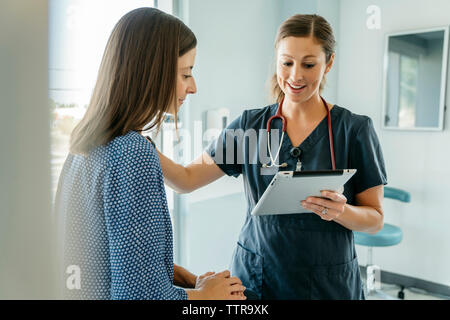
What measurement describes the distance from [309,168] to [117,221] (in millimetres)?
618

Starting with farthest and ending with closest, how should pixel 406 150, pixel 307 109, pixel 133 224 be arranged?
pixel 406 150, pixel 307 109, pixel 133 224

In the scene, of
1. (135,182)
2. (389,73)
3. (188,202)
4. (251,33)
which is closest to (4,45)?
(135,182)

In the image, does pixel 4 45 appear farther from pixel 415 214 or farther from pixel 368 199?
pixel 415 214

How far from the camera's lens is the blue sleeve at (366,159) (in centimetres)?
100

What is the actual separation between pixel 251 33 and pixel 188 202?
3.35 ft

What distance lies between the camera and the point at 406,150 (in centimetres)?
244

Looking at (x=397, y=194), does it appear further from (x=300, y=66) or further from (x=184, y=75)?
(x=184, y=75)

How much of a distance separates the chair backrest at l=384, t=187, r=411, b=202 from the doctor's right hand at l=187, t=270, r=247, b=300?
6.10 feet

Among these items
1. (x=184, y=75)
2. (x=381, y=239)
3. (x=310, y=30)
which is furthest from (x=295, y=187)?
(x=381, y=239)

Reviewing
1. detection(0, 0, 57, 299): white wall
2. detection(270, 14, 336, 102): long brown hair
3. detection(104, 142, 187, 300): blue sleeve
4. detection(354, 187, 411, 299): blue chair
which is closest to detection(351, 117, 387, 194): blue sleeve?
detection(270, 14, 336, 102): long brown hair

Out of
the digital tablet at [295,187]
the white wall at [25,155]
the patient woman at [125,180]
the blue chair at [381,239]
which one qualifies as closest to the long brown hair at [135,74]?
the patient woman at [125,180]

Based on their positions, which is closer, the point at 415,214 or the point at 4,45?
the point at 4,45

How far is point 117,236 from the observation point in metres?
0.55

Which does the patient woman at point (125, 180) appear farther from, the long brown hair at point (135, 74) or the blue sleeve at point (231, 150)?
the blue sleeve at point (231, 150)
